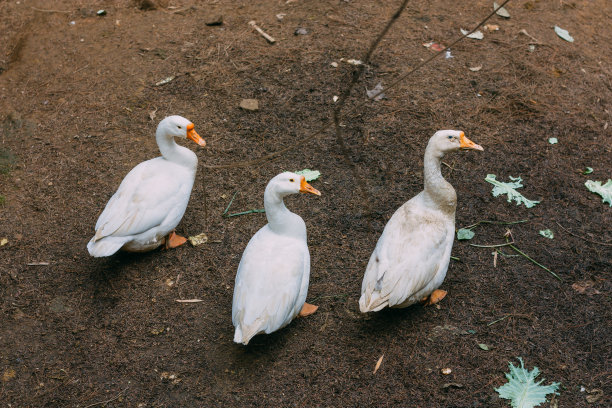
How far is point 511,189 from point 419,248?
1.63m

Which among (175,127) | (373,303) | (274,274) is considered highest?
(175,127)

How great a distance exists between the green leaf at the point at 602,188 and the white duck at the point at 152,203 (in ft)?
11.6

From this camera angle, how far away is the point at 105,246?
3.71 m

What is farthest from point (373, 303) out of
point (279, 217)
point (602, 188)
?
point (602, 188)

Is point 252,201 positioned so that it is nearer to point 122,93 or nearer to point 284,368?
point 284,368

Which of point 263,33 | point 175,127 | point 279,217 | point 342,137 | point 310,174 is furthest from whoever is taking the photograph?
point 263,33

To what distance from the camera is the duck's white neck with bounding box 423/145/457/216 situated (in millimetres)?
3732

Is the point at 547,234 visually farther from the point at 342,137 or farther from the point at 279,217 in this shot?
the point at 279,217

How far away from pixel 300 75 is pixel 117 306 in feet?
10.5

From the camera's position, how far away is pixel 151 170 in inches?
161

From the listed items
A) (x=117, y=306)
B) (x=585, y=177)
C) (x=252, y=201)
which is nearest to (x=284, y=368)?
(x=117, y=306)

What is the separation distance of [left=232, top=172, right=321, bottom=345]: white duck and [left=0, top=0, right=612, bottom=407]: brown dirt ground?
361 mm

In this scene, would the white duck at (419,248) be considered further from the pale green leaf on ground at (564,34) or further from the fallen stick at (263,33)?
the pale green leaf on ground at (564,34)

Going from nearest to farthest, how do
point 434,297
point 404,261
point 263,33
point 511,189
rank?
point 404,261 → point 434,297 → point 511,189 → point 263,33
